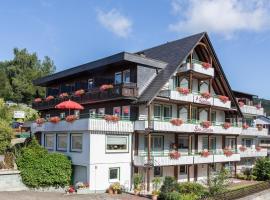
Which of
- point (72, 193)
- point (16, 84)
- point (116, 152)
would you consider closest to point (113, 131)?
point (116, 152)

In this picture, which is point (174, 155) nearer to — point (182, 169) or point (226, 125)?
point (182, 169)

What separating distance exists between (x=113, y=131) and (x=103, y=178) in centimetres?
394

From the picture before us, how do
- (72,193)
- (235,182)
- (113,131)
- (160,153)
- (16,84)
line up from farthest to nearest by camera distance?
(16,84) < (235,182) < (160,153) < (113,131) < (72,193)

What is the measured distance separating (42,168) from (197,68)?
1747 cm

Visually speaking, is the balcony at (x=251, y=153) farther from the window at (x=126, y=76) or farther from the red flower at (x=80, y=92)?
Answer: the red flower at (x=80, y=92)

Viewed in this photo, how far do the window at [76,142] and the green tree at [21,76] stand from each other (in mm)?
41974

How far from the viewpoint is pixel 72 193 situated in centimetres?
2955

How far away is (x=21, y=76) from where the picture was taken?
73.9 metres

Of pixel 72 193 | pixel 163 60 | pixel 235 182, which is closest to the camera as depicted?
pixel 72 193

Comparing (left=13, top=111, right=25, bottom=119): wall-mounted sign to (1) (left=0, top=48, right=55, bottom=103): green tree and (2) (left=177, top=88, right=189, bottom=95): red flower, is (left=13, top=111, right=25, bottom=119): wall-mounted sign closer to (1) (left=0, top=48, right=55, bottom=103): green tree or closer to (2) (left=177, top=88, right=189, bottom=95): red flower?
(1) (left=0, top=48, right=55, bottom=103): green tree

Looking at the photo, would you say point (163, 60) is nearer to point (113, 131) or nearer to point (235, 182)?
point (113, 131)

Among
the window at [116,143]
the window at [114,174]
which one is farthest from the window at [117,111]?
the window at [114,174]

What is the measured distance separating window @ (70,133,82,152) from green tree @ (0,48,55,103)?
42.0m

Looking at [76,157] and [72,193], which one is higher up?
[76,157]
